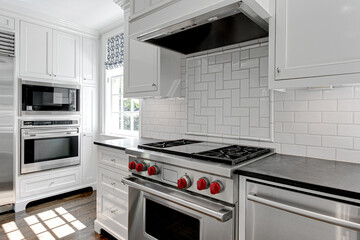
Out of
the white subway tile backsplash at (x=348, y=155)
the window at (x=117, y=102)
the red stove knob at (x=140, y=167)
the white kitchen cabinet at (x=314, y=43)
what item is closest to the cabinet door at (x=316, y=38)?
the white kitchen cabinet at (x=314, y=43)

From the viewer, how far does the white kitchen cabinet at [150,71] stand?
2154 mm

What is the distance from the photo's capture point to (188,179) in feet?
4.70

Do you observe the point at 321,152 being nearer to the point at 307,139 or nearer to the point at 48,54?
the point at 307,139

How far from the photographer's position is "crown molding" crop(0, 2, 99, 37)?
282 centimetres

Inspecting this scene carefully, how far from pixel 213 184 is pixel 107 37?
3.23 metres

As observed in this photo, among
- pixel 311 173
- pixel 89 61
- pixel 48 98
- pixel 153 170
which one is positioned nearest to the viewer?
pixel 311 173

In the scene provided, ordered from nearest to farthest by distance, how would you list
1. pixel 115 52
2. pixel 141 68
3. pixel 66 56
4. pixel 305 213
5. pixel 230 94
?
pixel 305 213 → pixel 230 94 → pixel 141 68 → pixel 66 56 → pixel 115 52

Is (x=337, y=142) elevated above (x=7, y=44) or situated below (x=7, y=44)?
below

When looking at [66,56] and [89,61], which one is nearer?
[66,56]

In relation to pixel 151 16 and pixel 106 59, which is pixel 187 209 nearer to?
pixel 151 16

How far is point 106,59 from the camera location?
3.76m

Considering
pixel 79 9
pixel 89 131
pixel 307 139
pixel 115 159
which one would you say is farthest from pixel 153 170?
pixel 79 9

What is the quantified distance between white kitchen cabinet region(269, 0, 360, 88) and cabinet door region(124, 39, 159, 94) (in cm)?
112

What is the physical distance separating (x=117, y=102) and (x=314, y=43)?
3.12 m
